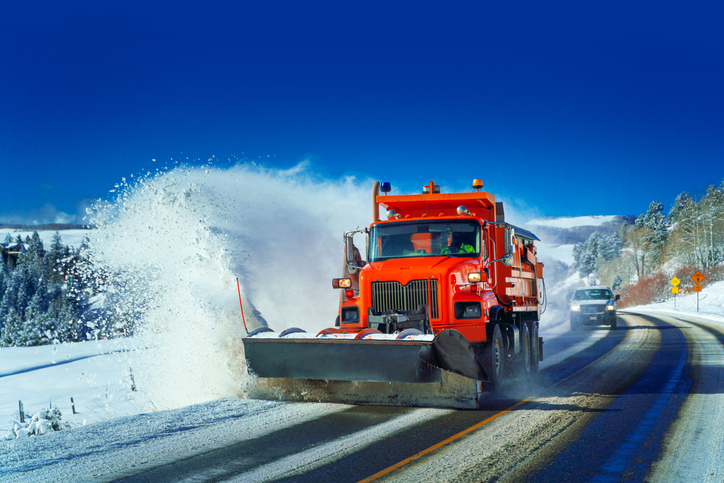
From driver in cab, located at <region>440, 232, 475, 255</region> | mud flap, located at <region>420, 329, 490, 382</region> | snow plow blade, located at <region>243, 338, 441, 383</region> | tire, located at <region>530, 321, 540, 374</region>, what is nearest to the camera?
mud flap, located at <region>420, 329, 490, 382</region>

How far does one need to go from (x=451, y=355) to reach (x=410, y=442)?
1305mm

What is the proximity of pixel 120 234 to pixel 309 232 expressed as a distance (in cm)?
643

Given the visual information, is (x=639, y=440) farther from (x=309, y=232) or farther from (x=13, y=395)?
(x=13, y=395)

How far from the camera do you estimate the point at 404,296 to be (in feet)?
27.2

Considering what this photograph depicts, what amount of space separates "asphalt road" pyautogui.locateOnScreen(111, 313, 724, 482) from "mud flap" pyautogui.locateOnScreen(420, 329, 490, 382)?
0.65 meters

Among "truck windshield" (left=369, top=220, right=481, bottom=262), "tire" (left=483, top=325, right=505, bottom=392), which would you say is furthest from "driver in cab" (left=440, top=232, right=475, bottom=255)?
"tire" (left=483, top=325, right=505, bottom=392)

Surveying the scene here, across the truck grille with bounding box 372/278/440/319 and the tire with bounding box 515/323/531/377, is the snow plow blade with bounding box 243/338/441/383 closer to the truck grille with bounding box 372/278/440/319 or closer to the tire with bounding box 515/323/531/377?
the truck grille with bounding box 372/278/440/319

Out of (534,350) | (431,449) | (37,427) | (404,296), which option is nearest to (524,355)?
(534,350)

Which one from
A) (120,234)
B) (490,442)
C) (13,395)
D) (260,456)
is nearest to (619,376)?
(490,442)

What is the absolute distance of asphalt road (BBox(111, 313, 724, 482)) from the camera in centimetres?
480

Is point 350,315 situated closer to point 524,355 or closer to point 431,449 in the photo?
point 431,449

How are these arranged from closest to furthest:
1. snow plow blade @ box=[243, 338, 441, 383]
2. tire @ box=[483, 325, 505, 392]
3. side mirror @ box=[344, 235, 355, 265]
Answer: snow plow blade @ box=[243, 338, 441, 383] → tire @ box=[483, 325, 505, 392] → side mirror @ box=[344, 235, 355, 265]

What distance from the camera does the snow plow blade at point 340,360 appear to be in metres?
6.86

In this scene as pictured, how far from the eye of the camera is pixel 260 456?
542cm
